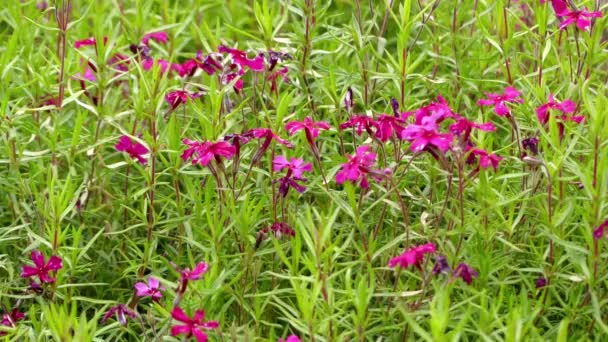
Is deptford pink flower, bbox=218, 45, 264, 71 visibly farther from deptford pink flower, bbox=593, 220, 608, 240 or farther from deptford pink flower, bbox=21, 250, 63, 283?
deptford pink flower, bbox=593, 220, 608, 240

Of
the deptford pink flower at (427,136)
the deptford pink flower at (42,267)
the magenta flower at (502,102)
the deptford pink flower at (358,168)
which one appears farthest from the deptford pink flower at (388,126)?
the deptford pink flower at (42,267)

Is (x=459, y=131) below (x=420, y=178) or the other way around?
the other way around

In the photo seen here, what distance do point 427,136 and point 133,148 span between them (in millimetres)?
1127

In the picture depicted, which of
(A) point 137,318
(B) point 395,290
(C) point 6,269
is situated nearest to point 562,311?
(B) point 395,290

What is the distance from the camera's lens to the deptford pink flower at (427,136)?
2.50 m

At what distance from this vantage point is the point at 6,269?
10.5ft

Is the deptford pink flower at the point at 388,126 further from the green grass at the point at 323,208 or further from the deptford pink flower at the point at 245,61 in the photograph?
the deptford pink flower at the point at 245,61

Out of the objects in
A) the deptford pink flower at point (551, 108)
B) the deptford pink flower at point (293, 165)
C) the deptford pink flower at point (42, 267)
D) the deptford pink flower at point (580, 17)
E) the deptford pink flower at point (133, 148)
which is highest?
the deptford pink flower at point (580, 17)

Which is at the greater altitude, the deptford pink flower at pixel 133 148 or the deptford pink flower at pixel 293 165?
the deptford pink flower at pixel 293 165

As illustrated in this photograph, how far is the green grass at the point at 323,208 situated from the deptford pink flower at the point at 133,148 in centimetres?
4

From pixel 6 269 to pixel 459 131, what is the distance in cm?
153

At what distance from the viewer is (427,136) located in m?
2.51

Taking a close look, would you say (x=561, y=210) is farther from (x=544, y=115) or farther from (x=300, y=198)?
(x=300, y=198)

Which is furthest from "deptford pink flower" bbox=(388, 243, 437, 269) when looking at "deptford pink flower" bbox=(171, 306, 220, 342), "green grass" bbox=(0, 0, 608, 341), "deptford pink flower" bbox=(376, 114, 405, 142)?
"deptford pink flower" bbox=(171, 306, 220, 342)
